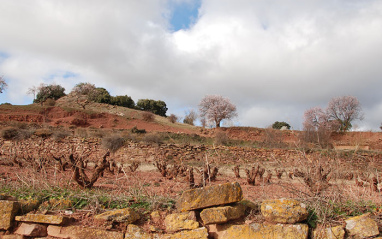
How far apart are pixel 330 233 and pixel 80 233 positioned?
298cm

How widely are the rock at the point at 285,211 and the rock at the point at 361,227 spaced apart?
1.52 ft

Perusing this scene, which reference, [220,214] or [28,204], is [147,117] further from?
[220,214]

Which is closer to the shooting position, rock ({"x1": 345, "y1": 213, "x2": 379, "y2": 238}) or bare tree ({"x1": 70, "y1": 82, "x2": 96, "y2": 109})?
rock ({"x1": 345, "y1": 213, "x2": 379, "y2": 238})

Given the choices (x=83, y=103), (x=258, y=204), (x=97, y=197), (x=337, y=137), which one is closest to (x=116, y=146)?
(x=97, y=197)

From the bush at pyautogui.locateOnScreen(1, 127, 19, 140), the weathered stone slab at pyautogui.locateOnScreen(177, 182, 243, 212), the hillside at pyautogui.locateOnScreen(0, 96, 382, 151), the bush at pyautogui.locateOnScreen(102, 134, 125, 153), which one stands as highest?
the hillside at pyautogui.locateOnScreen(0, 96, 382, 151)

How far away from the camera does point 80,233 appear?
11.2ft

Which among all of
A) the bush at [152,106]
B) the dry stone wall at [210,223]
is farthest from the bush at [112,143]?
the bush at [152,106]

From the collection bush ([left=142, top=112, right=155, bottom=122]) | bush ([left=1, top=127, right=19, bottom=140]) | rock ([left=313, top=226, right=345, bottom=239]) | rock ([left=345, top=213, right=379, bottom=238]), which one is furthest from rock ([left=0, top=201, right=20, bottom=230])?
bush ([left=142, top=112, right=155, bottom=122])

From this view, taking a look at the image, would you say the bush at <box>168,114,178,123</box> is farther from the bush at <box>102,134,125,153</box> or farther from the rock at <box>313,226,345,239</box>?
the rock at <box>313,226,345,239</box>

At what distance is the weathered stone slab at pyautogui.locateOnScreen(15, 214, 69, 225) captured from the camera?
3.53 m

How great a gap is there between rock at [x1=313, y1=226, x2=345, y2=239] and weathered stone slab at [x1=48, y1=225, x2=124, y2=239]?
2300 mm

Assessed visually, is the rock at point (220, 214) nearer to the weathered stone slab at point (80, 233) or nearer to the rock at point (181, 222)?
the rock at point (181, 222)

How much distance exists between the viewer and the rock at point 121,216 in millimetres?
3400

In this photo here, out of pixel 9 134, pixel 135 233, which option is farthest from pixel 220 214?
pixel 9 134
